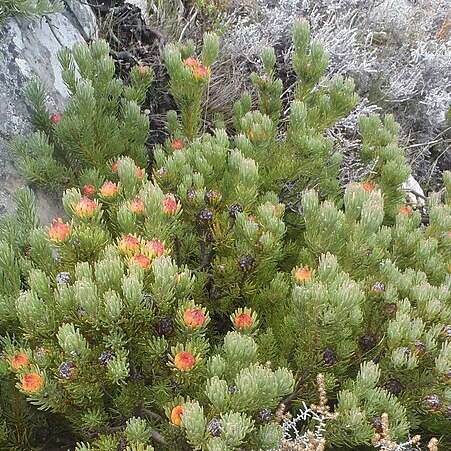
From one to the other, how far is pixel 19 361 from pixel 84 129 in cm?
130

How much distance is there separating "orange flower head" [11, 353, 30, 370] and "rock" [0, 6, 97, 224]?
112 centimetres

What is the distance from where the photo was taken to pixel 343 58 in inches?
168

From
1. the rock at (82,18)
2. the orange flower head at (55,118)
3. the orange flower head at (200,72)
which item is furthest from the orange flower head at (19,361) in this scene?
the rock at (82,18)

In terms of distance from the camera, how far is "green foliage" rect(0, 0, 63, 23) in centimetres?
278

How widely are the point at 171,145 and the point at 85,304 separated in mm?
1343

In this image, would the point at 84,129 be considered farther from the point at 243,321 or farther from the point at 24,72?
the point at 243,321

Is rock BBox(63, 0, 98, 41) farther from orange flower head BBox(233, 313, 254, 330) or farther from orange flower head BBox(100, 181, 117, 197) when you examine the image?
orange flower head BBox(233, 313, 254, 330)

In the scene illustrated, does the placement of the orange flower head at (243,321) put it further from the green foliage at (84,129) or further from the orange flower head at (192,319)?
the green foliage at (84,129)

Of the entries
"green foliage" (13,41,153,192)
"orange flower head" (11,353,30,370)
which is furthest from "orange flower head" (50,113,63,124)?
"orange flower head" (11,353,30,370)

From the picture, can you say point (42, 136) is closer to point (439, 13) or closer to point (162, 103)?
point (162, 103)

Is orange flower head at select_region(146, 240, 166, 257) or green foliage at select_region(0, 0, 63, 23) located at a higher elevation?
green foliage at select_region(0, 0, 63, 23)

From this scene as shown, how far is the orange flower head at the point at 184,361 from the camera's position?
1577mm

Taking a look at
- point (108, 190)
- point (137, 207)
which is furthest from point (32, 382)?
point (108, 190)

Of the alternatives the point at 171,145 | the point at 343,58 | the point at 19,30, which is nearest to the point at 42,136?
the point at 171,145
